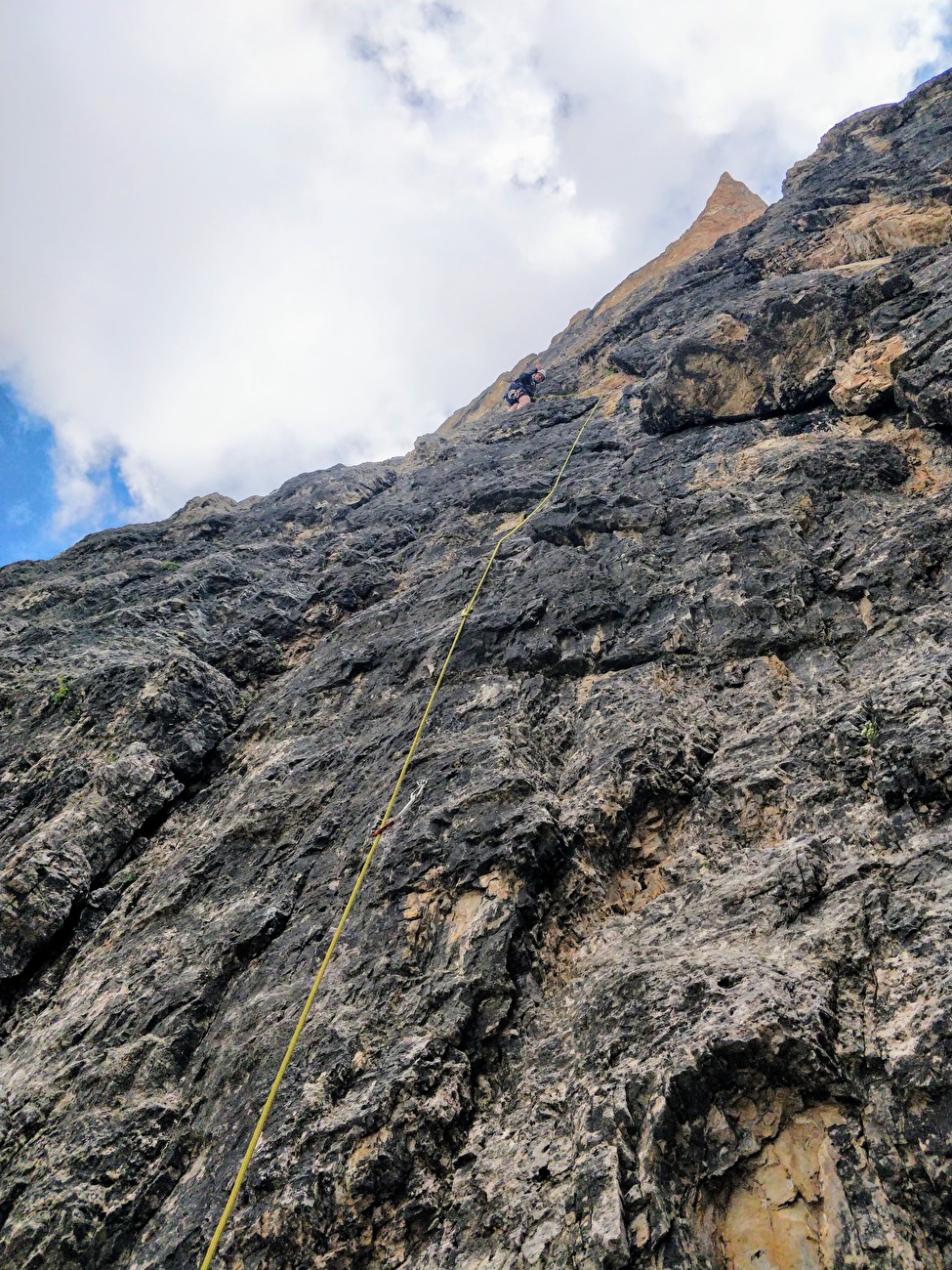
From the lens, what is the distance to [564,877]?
5.95 meters

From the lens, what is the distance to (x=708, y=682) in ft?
23.7

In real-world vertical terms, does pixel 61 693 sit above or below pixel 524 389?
below

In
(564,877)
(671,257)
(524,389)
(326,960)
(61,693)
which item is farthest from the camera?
(671,257)

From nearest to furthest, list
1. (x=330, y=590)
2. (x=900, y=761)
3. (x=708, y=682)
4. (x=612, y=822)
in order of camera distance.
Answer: (x=900, y=761) < (x=612, y=822) < (x=708, y=682) < (x=330, y=590)

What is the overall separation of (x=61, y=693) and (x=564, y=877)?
29.4ft

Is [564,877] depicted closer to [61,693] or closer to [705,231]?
[61,693]

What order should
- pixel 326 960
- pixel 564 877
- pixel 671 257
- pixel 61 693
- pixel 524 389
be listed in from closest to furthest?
pixel 326 960 < pixel 564 877 < pixel 61 693 < pixel 524 389 < pixel 671 257

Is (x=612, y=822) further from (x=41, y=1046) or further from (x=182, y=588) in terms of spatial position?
(x=182, y=588)

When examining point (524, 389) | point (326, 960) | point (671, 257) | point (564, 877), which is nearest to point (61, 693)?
point (326, 960)

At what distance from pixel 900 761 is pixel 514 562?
683 centimetres

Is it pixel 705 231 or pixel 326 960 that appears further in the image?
pixel 705 231

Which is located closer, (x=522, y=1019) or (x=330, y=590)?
(x=522, y=1019)

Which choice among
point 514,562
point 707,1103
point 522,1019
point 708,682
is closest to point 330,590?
point 514,562

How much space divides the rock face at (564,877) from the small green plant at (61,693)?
0.12 metres
